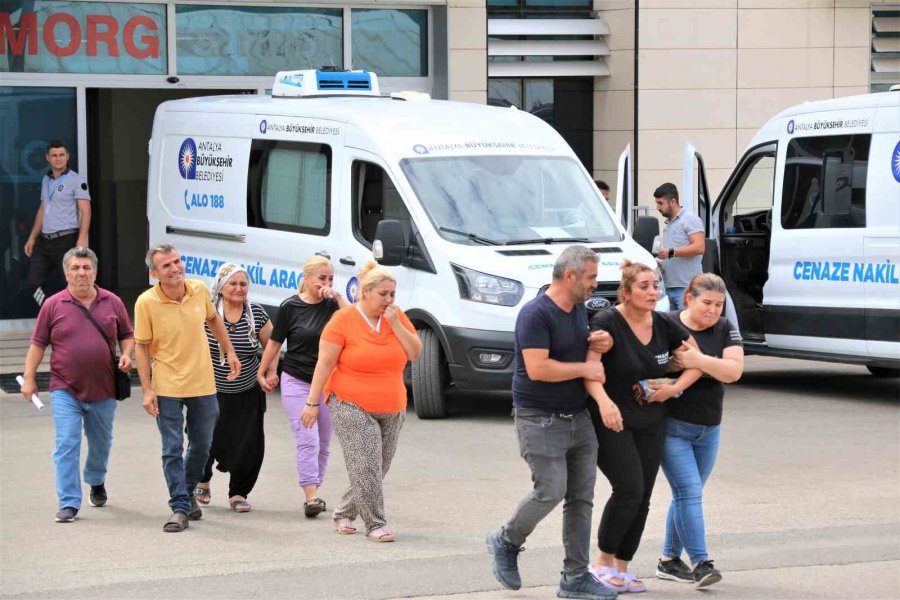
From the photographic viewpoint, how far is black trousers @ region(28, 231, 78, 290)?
15.7 m

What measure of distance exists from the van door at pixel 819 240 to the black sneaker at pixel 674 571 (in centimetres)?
549

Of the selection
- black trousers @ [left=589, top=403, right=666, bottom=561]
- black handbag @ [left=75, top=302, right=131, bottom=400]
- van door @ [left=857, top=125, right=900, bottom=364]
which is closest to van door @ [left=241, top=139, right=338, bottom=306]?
black handbag @ [left=75, top=302, right=131, bottom=400]

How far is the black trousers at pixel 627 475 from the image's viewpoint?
6.86 meters

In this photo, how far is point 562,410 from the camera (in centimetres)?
681

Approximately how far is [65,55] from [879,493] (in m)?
10.6

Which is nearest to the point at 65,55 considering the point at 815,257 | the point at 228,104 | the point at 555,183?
the point at 228,104

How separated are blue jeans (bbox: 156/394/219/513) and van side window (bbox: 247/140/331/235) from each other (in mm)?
4197

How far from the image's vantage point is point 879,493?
9117 millimetres

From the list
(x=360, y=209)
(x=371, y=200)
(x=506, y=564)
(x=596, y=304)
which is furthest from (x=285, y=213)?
(x=506, y=564)

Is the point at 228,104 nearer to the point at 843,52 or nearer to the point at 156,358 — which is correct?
the point at 156,358

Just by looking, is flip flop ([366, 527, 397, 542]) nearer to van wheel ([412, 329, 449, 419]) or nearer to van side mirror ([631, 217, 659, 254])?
van wheel ([412, 329, 449, 419])

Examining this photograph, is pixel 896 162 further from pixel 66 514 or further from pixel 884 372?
pixel 66 514

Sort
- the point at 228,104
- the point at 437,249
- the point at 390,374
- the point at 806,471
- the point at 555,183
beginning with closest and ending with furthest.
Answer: the point at 390,374 → the point at 806,471 → the point at 437,249 → the point at 555,183 → the point at 228,104

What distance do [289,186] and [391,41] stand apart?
17.0 feet
